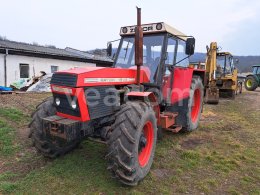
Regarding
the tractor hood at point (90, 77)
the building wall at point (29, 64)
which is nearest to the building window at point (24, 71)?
the building wall at point (29, 64)

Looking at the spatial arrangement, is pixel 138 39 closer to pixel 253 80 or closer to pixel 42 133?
pixel 42 133

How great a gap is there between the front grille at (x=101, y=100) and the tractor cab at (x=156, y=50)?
3.91ft

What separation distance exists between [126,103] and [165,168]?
4.47 feet

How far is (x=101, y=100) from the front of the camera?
148 inches

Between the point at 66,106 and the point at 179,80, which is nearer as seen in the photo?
the point at 66,106

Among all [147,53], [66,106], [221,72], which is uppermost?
[147,53]

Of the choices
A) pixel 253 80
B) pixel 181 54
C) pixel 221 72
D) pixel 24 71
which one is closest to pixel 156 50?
pixel 181 54

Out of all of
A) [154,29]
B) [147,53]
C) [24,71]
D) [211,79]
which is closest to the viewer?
[154,29]

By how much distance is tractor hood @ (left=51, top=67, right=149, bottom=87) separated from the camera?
3.43 m

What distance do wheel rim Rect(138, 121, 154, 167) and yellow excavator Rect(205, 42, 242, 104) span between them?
8.14 meters

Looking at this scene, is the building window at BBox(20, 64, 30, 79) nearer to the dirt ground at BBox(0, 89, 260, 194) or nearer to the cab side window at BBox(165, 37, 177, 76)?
the dirt ground at BBox(0, 89, 260, 194)

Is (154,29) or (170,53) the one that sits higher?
(154,29)

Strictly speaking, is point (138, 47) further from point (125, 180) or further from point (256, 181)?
point (256, 181)

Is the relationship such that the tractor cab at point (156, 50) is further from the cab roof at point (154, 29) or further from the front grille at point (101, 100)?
the front grille at point (101, 100)
